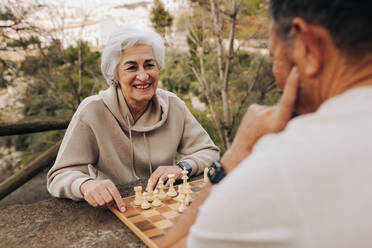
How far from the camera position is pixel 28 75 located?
606 cm

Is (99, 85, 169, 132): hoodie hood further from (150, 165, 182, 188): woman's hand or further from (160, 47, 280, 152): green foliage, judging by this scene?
(160, 47, 280, 152): green foliage

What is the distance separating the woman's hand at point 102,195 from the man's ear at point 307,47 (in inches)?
49.1

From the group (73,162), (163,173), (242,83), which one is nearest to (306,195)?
(163,173)

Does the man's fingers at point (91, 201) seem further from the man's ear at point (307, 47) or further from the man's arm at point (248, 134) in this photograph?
the man's ear at point (307, 47)

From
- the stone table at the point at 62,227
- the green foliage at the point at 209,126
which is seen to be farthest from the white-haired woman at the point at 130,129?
the green foliage at the point at 209,126

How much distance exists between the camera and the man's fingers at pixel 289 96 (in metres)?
0.96

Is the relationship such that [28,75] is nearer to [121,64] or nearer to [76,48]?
[76,48]

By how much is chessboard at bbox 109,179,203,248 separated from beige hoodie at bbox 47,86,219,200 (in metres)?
0.39

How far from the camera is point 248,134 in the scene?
1183mm

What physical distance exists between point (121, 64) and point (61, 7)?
4363 mm

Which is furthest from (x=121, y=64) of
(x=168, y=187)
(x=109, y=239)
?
(x=109, y=239)

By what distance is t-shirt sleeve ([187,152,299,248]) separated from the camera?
67 centimetres

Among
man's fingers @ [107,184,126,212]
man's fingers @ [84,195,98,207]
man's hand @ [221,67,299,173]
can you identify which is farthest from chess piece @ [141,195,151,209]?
man's hand @ [221,67,299,173]

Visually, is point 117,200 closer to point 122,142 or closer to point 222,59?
point 122,142
